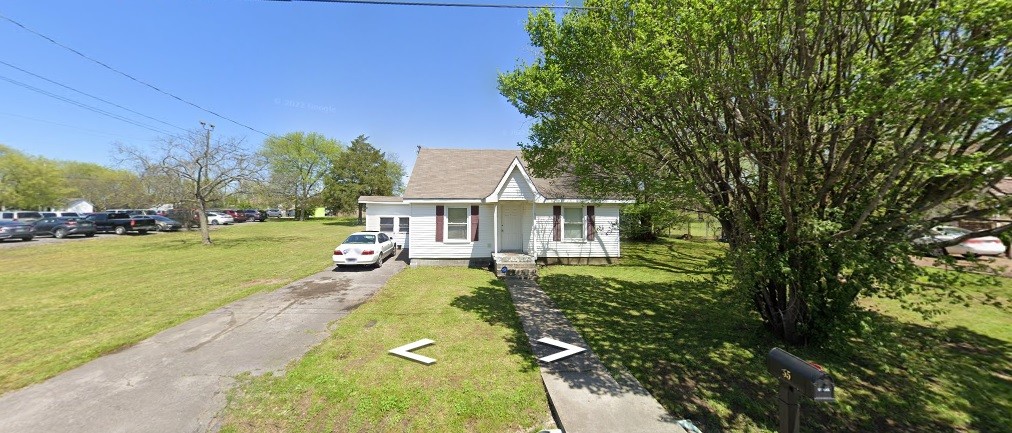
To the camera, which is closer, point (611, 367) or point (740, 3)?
point (740, 3)

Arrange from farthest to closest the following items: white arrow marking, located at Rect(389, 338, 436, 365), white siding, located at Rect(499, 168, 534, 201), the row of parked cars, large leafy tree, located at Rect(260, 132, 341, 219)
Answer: large leafy tree, located at Rect(260, 132, 341, 219) < the row of parked cars < white siding, located at Rect(499, 168, 534, 201) < white arrow marking, located at Rect(389, 338, 436, 365)

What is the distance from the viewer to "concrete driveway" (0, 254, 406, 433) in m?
3.87

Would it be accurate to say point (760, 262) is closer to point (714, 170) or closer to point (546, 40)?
point (714, 170)

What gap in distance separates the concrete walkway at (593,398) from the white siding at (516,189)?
25.8 feet

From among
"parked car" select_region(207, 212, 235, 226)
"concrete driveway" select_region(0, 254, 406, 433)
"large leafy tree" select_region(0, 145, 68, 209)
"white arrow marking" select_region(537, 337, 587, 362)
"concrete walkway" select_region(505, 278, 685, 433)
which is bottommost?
"concrete driveway" select_region(0, 254, 406, 433)

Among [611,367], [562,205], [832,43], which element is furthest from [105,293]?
[832,43]

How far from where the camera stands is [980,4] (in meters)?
3.05

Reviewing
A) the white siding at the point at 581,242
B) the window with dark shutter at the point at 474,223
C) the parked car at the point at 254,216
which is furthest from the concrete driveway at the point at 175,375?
the parked car at the point at 254,216

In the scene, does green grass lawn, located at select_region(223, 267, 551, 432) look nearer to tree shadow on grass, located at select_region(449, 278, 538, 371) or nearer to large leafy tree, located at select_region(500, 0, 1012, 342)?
tree shadow on grass, located at select_region(449, 278, 538, 371)

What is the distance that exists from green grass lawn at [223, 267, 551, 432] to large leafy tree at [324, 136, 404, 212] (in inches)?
1507

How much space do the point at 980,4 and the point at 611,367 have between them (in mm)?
→ 5208

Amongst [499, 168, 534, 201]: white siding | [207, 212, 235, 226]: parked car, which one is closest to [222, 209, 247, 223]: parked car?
[207, 212, 235, 226]: parked car

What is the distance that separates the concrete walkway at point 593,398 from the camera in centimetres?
365

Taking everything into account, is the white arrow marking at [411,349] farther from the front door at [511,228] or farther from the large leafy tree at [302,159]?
the large leafy tree at [302,159]
